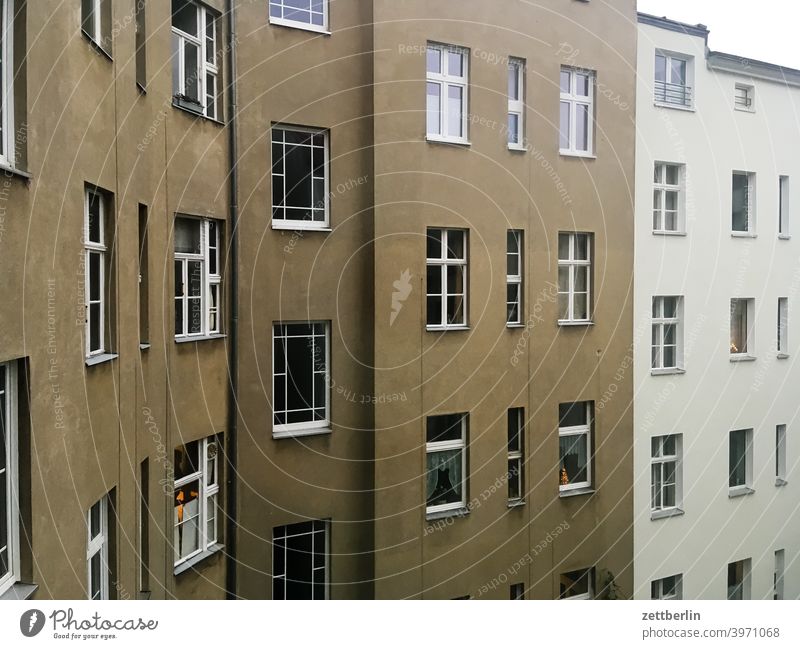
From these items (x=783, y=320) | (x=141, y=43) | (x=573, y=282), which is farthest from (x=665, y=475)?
(x=141, y=43)

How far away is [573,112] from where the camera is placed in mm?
6586

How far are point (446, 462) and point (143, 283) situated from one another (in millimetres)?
2912

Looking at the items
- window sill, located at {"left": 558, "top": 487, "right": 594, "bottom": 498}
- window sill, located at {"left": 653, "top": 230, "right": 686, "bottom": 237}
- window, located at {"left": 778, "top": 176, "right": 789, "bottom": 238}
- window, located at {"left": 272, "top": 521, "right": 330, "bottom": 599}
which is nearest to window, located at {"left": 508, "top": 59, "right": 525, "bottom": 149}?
window sill, located at {"left": 653, "top": 230, "right": 686, "bottom": 237}

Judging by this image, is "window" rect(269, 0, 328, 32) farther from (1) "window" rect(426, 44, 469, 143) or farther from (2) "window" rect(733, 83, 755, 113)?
(2) "window" rect(733, 83, 755, 113)

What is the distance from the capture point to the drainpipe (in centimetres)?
593

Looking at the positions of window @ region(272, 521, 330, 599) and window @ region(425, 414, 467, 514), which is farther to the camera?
window @ region(425, 414, 467, 514)

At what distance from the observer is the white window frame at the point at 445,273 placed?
6.39m

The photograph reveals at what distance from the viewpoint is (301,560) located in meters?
6.39

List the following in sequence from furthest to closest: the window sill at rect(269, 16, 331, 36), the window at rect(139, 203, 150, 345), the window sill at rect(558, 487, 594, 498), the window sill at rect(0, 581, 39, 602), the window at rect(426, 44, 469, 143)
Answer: the window sill at rect(558, 487, 594, 498) → the window at rect(426, 44, 469, 143) → the window sill at rect(269, 16, 331, 36) → the window at rect(139, 203, 150, 345) → the window sill at rect(0, 581, 39, 602)

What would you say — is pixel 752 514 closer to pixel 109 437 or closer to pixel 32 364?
pixel 109 437

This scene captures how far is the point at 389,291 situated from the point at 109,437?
2.61 metres

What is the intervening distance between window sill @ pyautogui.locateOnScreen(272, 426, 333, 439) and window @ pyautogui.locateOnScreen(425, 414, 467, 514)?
86 cm

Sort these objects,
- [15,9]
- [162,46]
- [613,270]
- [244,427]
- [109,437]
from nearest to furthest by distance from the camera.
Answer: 1. [15,9]
2. [109,437]
3. [162,46]
4. [244,427]
5. [613,270]

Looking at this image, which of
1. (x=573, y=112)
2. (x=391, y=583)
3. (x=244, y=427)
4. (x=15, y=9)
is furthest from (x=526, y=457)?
(x=15, y=9)
